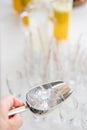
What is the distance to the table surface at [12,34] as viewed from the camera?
79 cm

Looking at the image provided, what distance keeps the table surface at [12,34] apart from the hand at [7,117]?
0.14 m

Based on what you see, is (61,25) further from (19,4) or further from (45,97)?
(45,97)

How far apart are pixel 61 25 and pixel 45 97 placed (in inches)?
12.5

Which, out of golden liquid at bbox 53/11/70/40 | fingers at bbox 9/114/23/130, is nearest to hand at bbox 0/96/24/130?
fingers at bbox 9/114/23/130

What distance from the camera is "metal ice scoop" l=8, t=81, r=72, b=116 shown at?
57 centimetres

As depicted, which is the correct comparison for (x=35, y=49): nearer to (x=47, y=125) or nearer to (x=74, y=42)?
(x=74, y=42)

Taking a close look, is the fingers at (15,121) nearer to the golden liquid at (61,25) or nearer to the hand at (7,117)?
the hand at (7,117)

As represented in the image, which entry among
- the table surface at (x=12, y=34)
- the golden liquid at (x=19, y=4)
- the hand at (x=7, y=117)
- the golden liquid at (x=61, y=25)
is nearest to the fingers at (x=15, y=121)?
the hand at (x=7, y=117)

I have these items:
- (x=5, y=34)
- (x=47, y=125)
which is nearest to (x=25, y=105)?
(x=47, y=125)

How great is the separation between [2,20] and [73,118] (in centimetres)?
46

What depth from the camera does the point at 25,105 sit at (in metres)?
0.57

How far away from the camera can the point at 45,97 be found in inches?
23.1

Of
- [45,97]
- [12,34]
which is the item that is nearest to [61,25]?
[12,34]

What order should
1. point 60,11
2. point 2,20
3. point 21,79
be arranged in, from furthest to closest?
point 2,20 < point 60,11 < point 21,79
